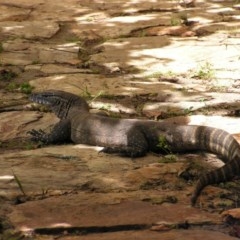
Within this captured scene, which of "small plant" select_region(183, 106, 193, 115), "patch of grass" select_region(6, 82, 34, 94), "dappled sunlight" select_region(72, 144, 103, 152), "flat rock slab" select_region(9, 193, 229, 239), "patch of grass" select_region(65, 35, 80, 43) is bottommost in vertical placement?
"dappled sunlight" select_region(72, 144, 103, 152)

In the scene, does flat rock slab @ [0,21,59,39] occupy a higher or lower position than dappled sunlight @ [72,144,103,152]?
higher

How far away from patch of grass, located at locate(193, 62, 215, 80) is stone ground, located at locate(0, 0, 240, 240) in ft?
0.05

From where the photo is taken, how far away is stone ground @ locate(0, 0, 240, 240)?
171 inches

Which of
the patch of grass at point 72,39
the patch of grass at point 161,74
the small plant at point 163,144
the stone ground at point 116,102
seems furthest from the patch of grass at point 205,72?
the patch of grass at point 72,39

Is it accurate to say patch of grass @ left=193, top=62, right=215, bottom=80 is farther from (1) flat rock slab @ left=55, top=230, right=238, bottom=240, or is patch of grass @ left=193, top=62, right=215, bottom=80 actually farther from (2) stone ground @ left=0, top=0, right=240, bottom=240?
(1) flat rock slab @ left=55, top=230, right=238, bottom=240

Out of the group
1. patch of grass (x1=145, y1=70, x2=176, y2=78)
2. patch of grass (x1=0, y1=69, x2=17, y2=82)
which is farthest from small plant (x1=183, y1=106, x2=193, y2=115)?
patch of grass (x1=0, y1=69, x2=17, y2=82)

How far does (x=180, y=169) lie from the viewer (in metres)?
5.44

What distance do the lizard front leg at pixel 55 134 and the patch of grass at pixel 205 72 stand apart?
2.45 metres

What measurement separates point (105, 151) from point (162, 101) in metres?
1.77

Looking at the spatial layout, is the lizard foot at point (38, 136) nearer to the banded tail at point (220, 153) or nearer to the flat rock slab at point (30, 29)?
the banded tail at point (220, 153)

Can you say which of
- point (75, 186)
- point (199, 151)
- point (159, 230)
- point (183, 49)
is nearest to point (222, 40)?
point (183, 49)

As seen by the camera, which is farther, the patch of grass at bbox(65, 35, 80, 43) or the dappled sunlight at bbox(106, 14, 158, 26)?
Answer: the dappled sunlight at bbox(106, 14, 158, 26)

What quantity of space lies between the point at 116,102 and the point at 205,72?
1.62 m

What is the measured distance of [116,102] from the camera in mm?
7785
